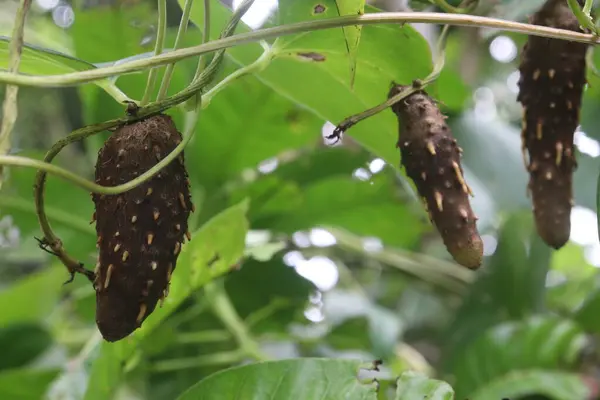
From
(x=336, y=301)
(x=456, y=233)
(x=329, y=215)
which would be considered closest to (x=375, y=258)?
(x=336, y=301)

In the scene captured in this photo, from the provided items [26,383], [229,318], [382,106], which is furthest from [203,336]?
[382,106]

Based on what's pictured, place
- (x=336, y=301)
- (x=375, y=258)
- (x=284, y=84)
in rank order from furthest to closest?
(x=375, y=258)
(x=336, y=301)
(x=284, y=84)

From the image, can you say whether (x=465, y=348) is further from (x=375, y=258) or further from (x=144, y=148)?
(x=144, y=148)

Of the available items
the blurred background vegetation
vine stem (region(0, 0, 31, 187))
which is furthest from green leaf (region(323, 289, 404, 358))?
vine stem (region(0, 0, 31, 187))

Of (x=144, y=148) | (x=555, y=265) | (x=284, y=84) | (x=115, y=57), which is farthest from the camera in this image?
(x=555, y=265)

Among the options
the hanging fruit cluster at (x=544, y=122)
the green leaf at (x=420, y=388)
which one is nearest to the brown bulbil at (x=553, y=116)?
the hanging fruit cluster at (x=544, y=122)

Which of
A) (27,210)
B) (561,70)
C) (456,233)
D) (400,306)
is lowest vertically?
(456,233)
